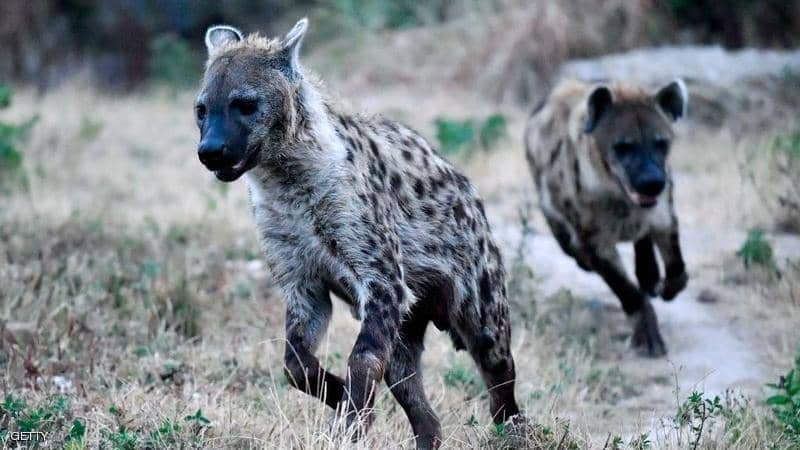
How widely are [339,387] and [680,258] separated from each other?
118 inches

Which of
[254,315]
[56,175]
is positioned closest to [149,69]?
[56,175]

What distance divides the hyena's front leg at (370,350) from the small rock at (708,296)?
3582mm

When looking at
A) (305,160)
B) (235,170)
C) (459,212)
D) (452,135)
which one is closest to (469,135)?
(452,135)

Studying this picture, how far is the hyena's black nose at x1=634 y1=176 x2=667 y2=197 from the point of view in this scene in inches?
238

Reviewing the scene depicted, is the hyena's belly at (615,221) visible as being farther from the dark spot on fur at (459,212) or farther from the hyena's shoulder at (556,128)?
the dark spot on fur at (459,212)

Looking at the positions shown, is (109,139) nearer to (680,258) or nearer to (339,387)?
(680,258)

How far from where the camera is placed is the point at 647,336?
6.22 meters

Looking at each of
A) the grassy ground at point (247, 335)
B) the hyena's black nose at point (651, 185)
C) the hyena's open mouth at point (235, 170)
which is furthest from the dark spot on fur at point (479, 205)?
the hyena's black nose at point (651, 185)

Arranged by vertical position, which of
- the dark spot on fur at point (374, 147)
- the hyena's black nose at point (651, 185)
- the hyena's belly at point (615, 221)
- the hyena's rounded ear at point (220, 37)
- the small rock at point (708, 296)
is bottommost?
the small rock at point (708, 296)

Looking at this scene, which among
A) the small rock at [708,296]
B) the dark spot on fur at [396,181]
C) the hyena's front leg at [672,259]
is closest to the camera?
the dark spot on fur at [396,181]

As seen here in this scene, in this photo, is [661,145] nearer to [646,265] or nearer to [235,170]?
[646,265]

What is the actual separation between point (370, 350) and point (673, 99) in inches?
135

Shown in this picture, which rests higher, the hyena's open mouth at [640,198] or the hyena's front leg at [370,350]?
the hyena's front leg at [370,350]

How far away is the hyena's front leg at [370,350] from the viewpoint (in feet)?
12.0
